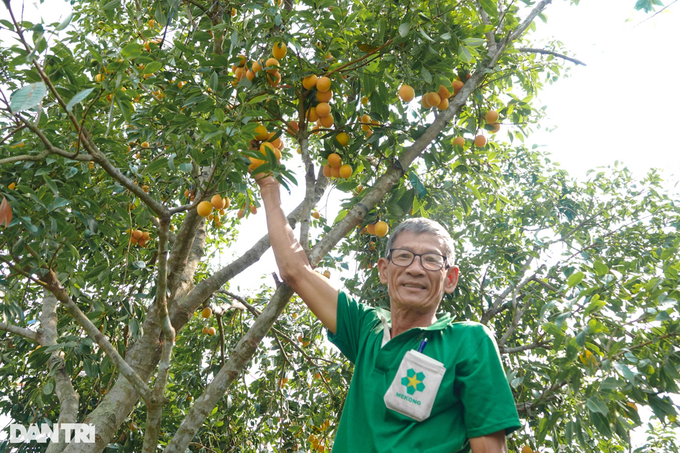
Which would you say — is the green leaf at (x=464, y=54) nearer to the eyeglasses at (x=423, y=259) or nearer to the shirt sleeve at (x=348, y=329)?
the eyeglasses at (x=423, y=259)

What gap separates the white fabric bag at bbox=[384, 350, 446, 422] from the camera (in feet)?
4.56

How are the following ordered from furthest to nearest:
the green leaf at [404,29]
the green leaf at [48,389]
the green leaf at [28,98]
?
the green leaf at [48,389] → the green leaf at [404,29] → the green leaf at [28,98]

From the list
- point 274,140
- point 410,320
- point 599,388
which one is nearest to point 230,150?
point 274,140

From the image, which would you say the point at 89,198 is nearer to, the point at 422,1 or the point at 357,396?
the point at 357,396

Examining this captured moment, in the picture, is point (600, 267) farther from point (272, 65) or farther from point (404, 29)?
point (272, 65)

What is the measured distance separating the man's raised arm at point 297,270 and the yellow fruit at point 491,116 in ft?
5.10

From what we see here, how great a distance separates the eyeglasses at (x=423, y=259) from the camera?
1.73 metres

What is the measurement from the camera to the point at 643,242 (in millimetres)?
5070

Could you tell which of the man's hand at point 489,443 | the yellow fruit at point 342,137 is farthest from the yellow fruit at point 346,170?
the man's hand at point 489,443

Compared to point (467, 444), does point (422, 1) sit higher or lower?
higher

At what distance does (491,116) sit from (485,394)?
2.03 meters

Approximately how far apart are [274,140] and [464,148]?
1328 mm

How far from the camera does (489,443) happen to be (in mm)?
1321

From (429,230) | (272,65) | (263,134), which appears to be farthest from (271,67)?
(429,230)
